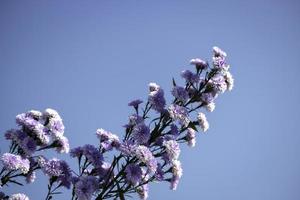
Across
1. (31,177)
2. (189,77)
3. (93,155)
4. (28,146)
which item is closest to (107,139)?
(93,155)

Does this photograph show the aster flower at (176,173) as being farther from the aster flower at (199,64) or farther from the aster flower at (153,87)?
the aster flower at (199,64)

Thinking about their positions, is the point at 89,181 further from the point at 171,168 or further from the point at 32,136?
the point at 171,168

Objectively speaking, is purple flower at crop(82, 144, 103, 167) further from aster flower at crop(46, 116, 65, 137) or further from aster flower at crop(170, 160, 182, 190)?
aster flower at crop(170, 160, 182, 190)

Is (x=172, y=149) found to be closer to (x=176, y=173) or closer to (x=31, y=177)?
(x=176, y=173)

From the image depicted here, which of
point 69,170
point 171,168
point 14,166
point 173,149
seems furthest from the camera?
point 171,168

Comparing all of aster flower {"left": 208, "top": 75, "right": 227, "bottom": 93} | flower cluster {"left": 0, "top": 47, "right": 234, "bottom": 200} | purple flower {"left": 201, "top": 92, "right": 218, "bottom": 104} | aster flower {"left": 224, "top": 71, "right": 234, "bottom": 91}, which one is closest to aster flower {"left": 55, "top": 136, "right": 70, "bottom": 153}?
flower cluster {"left": 0, "top": 47, "right": 234, "bottom": 200}

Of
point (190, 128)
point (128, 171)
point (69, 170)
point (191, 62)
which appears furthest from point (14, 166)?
point (191, 62)

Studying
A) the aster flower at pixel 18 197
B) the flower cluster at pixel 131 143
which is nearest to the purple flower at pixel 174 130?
the flower cluster at pixel 131 143
